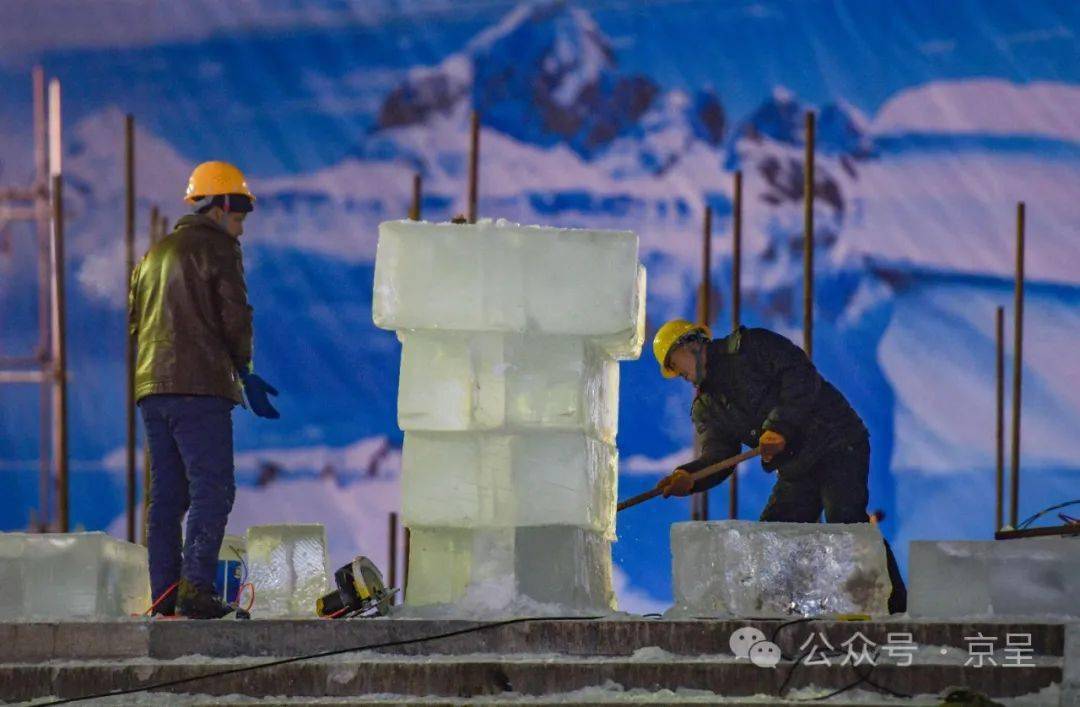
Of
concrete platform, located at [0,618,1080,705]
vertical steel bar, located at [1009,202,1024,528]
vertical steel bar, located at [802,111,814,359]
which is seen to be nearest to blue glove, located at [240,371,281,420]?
concrete platform, located at [0,618,1080,705]

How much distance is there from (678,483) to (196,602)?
2.50m

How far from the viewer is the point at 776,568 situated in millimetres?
7043

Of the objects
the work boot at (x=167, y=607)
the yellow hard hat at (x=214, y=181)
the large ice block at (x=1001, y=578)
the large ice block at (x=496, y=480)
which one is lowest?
the work boot at (x=167, y=607)

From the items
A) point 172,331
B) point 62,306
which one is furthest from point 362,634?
point 62,306

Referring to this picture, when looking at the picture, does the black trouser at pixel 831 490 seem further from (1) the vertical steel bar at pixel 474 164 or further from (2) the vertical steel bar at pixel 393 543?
(2) the vertical steel bar at pixel 393 543

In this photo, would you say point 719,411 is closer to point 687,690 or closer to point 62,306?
point 687,690

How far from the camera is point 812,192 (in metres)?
16.7

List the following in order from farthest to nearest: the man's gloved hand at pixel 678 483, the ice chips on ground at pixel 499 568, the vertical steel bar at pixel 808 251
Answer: the vertical steel bar at pixel 808 251, the man's gloved hand at pixel 678 483, the ice chips on ground at pixel 499 568

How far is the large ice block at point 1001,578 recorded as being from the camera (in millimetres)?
6559

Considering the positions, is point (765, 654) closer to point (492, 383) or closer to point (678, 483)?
point (492, 383)

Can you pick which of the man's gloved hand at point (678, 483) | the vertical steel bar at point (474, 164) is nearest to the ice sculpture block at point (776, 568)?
the man's gloved hand at point (678, 483)

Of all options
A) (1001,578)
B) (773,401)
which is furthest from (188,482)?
(1001,578)

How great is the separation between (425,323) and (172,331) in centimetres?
98

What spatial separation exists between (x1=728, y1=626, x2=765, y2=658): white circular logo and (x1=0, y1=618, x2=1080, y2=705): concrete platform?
27 millimetres
